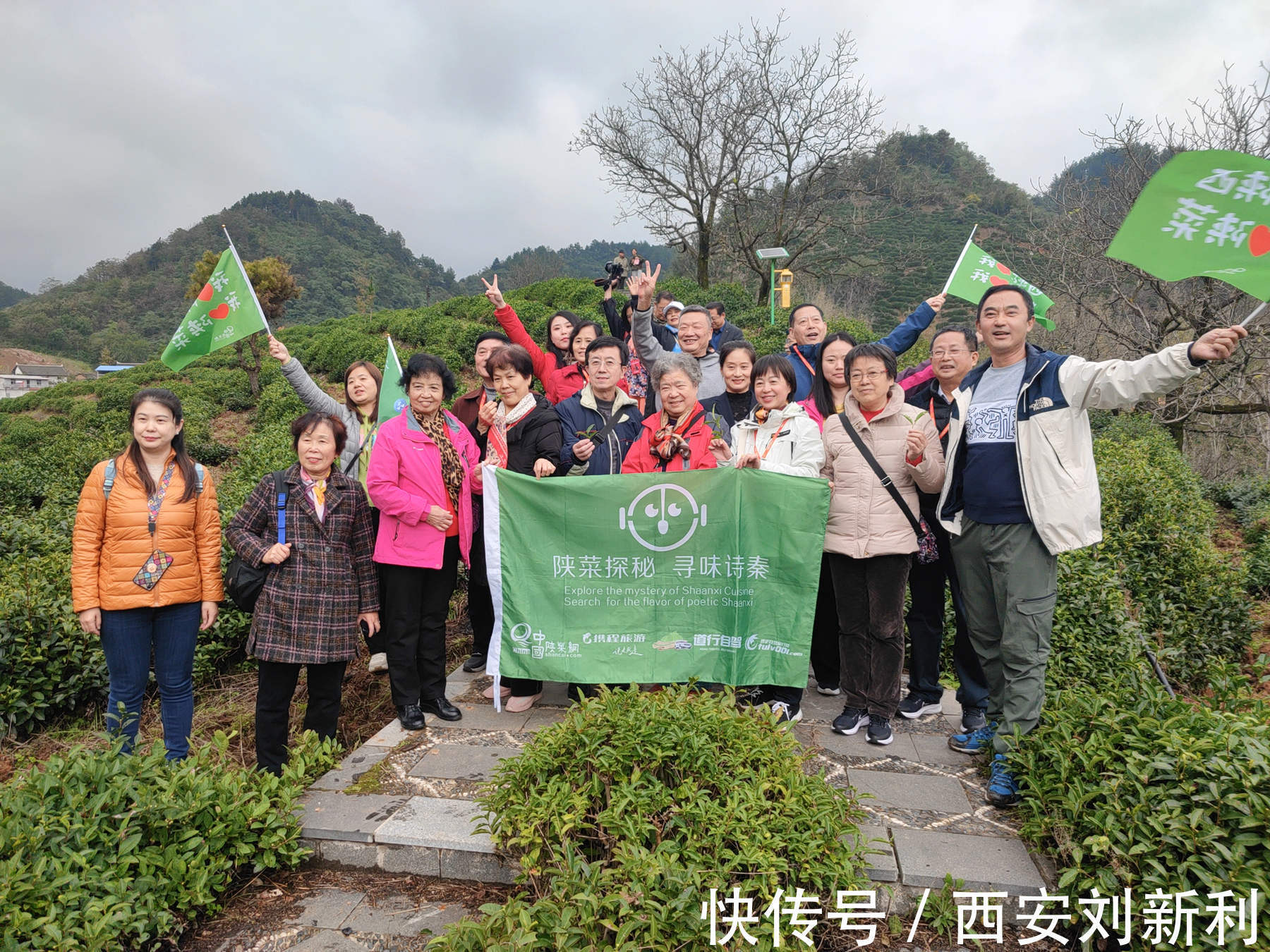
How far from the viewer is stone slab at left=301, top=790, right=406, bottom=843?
3.01m

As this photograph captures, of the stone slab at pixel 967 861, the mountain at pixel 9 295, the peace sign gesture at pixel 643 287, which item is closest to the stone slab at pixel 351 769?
the stone slab at pixel 967 861

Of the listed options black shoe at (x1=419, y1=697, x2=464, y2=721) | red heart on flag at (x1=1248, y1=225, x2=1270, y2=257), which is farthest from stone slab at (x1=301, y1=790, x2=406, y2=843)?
red heart on flag at (x1=1248, y1=225, x2=1270, y2=257)

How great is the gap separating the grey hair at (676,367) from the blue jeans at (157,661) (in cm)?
260

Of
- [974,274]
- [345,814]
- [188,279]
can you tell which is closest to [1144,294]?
[974,274]

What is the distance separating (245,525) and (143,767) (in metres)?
1.12

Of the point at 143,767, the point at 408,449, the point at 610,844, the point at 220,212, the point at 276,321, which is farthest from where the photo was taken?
the point at 220,212

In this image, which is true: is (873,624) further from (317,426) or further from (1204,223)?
(317,426)

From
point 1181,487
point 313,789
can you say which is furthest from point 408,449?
point 1181,487

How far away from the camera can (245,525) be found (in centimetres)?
352

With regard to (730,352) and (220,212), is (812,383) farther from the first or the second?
(220,212)

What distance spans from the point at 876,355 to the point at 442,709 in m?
3.00

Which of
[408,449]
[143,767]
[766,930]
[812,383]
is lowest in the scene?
[766,930]

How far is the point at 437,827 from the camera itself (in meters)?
3.00

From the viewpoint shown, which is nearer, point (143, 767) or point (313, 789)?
point (143, 767)
